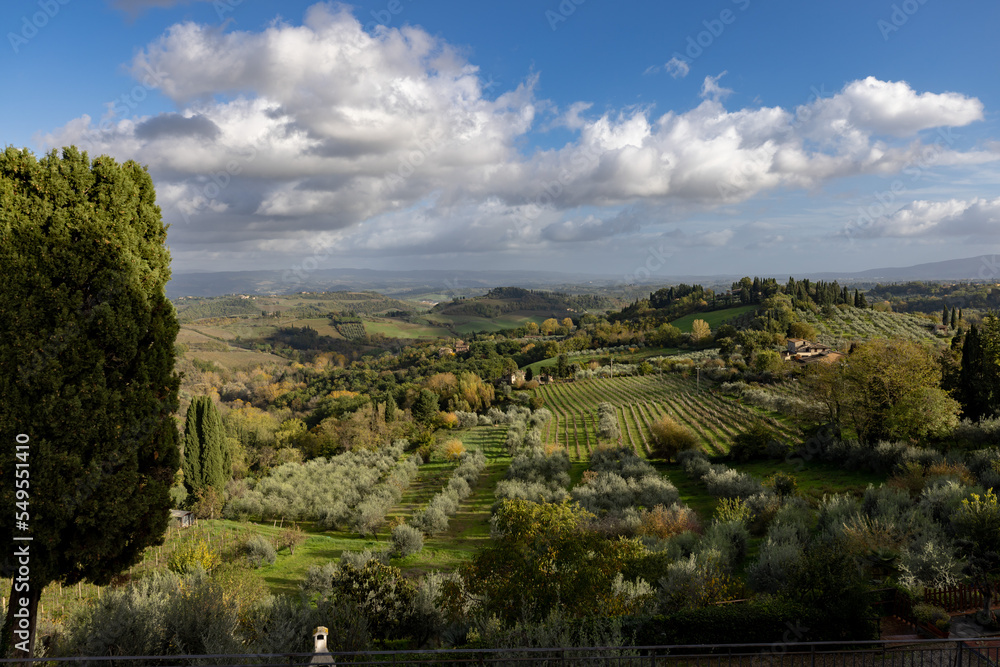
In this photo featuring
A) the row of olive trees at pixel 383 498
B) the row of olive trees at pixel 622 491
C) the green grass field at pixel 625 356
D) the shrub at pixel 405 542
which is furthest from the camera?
the green grass field at pixel 625 356

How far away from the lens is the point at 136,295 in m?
7.77

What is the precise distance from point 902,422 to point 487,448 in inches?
1245

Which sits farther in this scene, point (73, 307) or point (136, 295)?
point (136, 295)

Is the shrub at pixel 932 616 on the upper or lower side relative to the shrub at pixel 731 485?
upper

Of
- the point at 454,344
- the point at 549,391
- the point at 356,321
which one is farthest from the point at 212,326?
the point at 549,391

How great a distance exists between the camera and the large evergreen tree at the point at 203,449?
98.5 feet

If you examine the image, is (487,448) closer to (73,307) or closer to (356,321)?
(73,307)

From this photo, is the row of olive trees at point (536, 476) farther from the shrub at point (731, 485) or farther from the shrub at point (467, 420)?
the shrub at point (467, 420)

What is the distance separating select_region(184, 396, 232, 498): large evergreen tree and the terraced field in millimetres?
25545

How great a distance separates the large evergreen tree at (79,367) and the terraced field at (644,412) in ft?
111

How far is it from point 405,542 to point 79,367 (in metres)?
14.8

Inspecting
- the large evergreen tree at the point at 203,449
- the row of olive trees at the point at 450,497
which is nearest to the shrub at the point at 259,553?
the row of olive trees at the point at 450,497

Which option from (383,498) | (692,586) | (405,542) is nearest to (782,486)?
(692,586)

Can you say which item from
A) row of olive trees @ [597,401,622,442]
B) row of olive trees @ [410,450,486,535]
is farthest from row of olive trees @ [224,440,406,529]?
row of olive trees @ [597,401,622,442]
